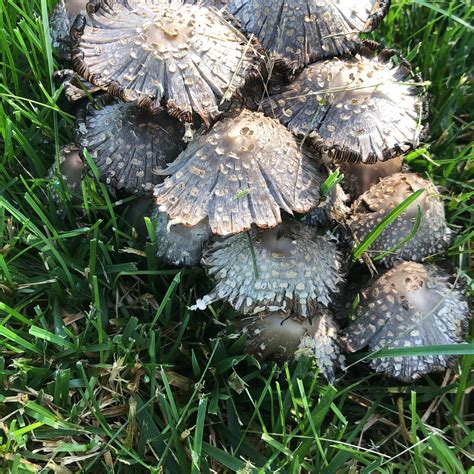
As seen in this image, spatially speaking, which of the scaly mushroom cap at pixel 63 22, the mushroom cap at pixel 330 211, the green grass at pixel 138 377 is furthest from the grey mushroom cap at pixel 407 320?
the scaly mushroom cap at pixel 63 22

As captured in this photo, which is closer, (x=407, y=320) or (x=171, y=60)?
(x=171, y=60)

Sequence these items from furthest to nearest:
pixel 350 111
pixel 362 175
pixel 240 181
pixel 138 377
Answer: pixel 362 175 → pixel 138 377 → pixel 350 111 → pixel 240 181

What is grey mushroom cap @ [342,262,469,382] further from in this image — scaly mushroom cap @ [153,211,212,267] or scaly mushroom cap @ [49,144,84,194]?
scaly mushroom cap @ [49,144,84,194]

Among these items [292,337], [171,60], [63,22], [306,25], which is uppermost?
[306,25]

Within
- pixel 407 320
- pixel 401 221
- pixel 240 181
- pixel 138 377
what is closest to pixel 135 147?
pixel 240 181

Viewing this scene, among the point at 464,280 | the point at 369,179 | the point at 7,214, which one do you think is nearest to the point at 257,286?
the point at 369,179

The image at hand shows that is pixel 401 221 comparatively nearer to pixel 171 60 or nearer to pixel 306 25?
pixel 306 25
